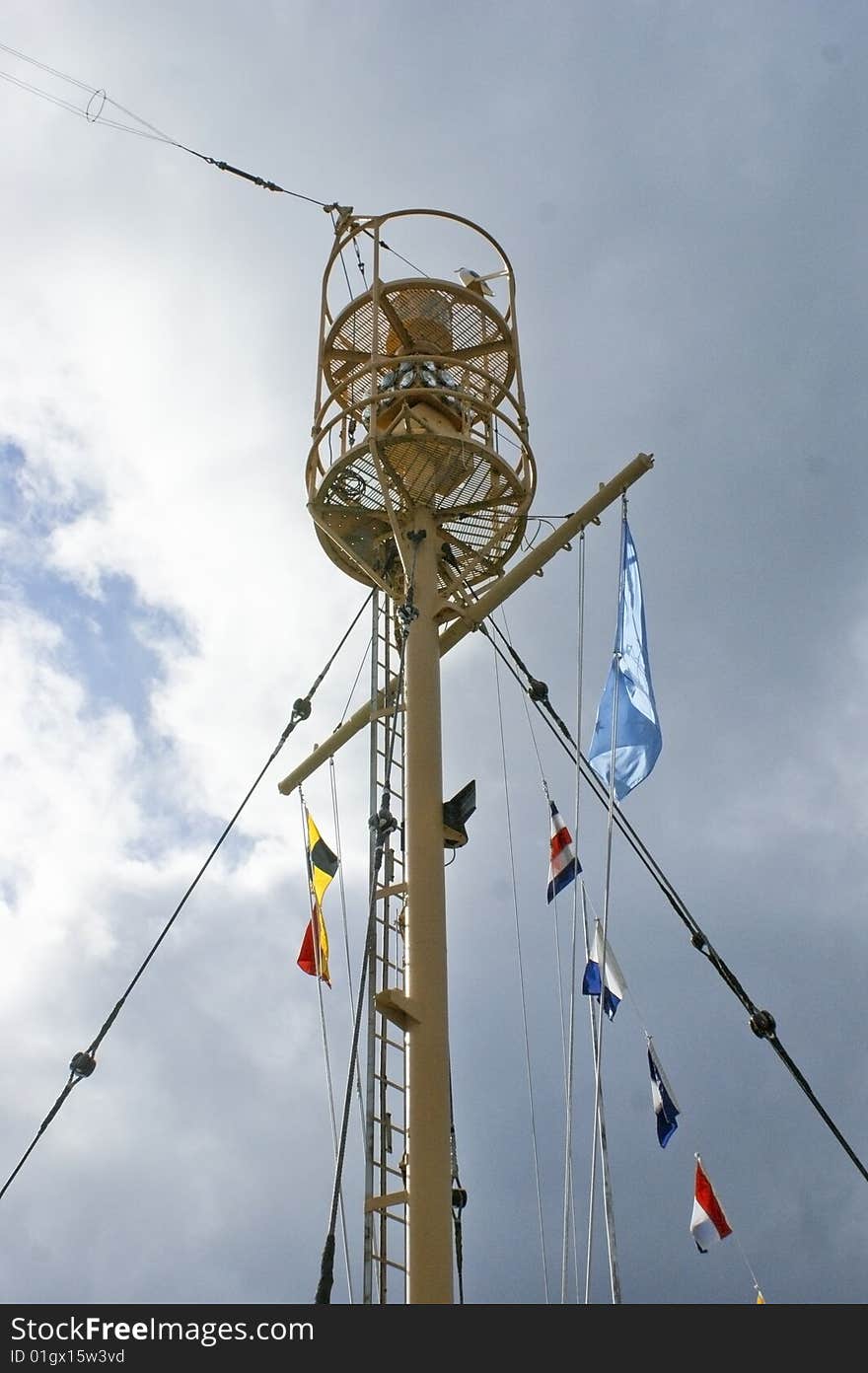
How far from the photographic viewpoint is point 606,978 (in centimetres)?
1022

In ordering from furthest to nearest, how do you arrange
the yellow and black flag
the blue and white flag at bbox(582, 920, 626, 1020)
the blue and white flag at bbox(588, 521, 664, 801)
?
1. the yellow and black flag
2. the blue and white flag at bbox(582, 920, 626, 1020)
3. the blue and white flag at bbox(588, 521, 664, 801)

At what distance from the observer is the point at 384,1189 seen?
7.39 m

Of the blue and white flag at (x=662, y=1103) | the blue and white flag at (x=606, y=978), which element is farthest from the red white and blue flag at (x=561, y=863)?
the blue and white flag at (x=662, y=1103)

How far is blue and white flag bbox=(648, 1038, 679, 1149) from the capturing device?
10537mm

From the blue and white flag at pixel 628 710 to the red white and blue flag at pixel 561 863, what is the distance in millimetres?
995

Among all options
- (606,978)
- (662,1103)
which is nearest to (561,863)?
(606,978)

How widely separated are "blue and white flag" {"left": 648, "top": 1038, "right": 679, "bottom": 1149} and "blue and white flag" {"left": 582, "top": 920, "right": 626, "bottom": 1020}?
2.35ft

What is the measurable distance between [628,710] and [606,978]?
2.37m

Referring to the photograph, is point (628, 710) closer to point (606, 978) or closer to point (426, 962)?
point (606, 978)

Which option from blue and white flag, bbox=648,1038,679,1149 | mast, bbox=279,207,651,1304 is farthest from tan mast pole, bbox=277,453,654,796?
blue and white flag, bbox=648,1038,679,1149

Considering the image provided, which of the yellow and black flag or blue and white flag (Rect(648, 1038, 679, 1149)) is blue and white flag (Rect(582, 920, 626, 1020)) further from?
the yellow and black flag
